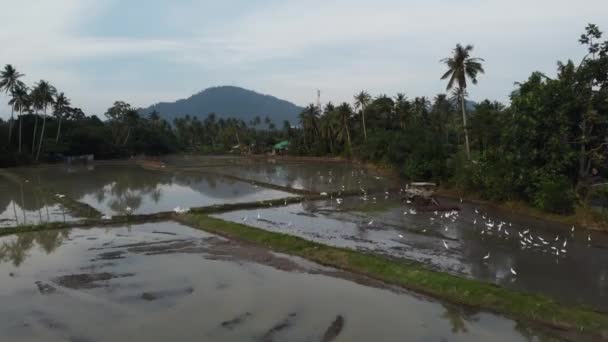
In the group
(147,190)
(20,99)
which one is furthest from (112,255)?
(20,99)

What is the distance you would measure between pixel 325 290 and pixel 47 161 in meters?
54.4

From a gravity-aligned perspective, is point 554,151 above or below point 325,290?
above

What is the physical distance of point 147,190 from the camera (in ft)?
105

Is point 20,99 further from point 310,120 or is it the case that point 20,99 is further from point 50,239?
point 50,239

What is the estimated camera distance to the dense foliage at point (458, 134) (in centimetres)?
2075

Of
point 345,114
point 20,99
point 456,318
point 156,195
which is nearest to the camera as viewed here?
point 456,318

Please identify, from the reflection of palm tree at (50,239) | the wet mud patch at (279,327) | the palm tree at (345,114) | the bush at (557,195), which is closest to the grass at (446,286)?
the wet mud patch at (279,327)

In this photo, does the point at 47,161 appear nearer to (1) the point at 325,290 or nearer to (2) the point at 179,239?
(2) the point at 179,239

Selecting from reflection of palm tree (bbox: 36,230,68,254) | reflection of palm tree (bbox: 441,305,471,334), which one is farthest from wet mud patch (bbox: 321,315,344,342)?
reflection of palm tree (bbox: 36,230,68,254)

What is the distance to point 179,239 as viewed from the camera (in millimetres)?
17969

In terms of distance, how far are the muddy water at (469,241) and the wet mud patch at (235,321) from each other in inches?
249

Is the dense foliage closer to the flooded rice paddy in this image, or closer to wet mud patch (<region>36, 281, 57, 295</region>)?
the flooded rice paddy

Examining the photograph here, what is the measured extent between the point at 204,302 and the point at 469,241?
33.7 ft

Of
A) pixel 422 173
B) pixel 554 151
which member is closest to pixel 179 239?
pixel 554 151
